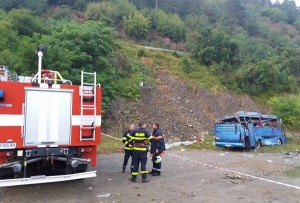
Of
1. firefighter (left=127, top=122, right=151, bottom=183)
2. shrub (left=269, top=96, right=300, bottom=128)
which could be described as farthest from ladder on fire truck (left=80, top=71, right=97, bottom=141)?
shrub (left=269, top=96, right=300, bottom=128)

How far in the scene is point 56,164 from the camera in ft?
28.0

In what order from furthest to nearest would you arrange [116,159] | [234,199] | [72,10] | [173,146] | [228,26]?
[228,26]
[72,10]
[173,146]
[116,159]
[234,199]

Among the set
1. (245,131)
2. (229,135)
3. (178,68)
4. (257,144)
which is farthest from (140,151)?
(178,68)

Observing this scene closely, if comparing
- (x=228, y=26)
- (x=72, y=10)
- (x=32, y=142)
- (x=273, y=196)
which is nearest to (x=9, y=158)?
(x=32, y=142)

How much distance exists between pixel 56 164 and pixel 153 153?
3031mm

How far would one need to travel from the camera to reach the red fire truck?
7359mm

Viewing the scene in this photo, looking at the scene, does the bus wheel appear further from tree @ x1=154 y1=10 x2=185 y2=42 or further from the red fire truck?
tree @ x1=154 y1=10 x2=185 y2=42

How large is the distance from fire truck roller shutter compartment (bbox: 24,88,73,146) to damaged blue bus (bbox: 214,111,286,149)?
1111cm

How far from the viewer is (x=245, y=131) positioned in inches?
678

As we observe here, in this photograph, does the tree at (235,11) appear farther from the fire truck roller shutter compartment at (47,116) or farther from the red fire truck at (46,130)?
the fire truck roller shutter compartment at (47,116)

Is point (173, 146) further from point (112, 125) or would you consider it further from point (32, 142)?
point (32, 142)

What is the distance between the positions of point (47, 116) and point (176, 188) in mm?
3576

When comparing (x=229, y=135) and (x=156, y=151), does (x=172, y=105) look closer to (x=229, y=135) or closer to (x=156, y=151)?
(x=229, y=135)

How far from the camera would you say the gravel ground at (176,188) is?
24.6 feet
